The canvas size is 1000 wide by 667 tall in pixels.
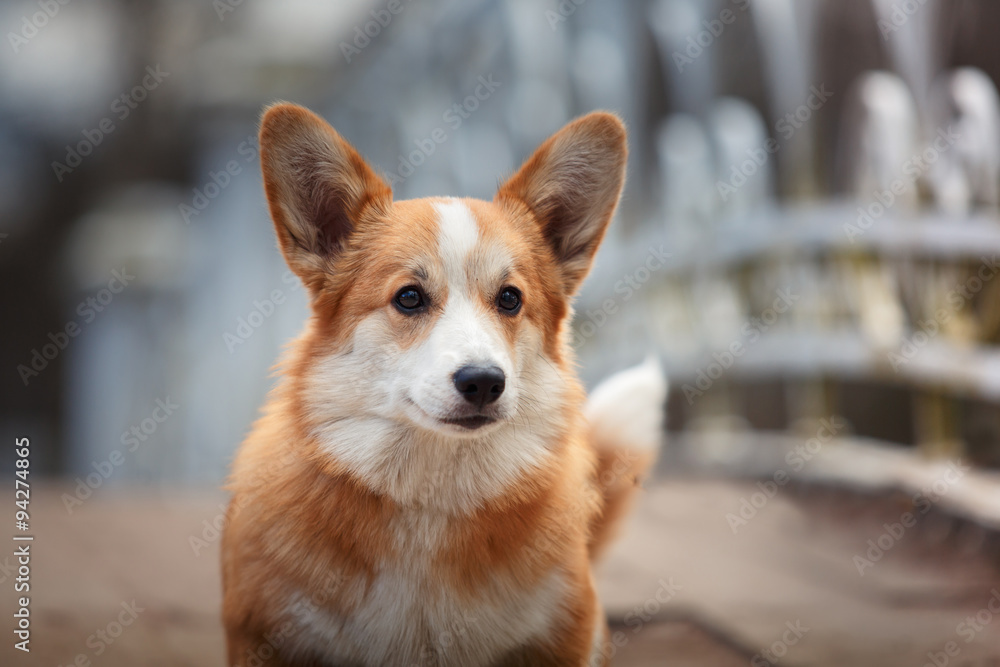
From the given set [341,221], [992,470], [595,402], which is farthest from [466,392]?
[992,470]

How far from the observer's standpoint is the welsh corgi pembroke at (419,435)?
1.41 m

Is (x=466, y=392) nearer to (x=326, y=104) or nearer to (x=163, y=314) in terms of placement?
(x=326, y=104)

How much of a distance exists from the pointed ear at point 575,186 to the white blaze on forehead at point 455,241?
19 centimetres

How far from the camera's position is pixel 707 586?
2.72 metres

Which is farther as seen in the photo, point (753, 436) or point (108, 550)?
point (753, 436)

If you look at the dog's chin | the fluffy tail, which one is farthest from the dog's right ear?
the fluffy tail

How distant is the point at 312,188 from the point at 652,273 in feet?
10.9

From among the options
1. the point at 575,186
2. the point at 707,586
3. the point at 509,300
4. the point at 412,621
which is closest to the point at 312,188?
the point at 509,300

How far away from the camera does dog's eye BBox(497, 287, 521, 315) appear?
1640mm

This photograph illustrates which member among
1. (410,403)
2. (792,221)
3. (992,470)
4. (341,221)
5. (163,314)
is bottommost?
(163,314)

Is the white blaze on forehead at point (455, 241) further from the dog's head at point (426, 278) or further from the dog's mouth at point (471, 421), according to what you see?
the dog's mouth at point (471, 421)

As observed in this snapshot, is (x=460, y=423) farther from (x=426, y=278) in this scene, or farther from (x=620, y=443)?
(x=620, y=443)

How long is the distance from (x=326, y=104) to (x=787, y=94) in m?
3.55

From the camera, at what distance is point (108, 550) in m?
3.07
